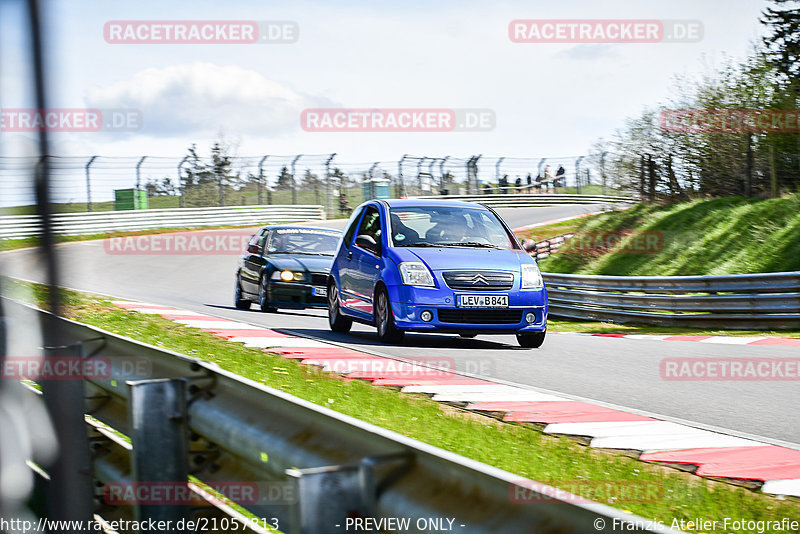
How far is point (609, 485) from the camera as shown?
4590 mm

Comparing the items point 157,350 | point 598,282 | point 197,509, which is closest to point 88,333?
point 157,350

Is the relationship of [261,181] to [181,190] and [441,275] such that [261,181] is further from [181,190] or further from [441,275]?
[441,275]

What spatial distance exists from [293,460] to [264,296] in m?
12.7

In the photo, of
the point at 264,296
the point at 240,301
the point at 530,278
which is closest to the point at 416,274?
the point at 530,278

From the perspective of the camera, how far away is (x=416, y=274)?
10273 millimetres

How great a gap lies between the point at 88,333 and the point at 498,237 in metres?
7.14

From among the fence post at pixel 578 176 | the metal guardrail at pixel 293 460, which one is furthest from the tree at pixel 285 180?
the metal guardrail at pixel 293 460

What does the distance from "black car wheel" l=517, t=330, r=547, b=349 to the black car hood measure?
483cm

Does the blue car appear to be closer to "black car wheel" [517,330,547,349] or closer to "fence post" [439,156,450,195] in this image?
"black car wheel" [517,330,547,349]

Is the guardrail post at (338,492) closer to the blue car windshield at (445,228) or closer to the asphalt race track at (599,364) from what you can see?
the asphalt race track at (599,364)

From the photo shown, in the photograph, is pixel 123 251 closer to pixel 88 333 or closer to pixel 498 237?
pixel 498 237

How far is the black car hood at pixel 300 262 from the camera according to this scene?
15.1m

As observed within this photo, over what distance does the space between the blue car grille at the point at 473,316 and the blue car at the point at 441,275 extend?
11 mm

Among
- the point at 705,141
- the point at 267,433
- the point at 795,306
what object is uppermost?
the point at 705,141
